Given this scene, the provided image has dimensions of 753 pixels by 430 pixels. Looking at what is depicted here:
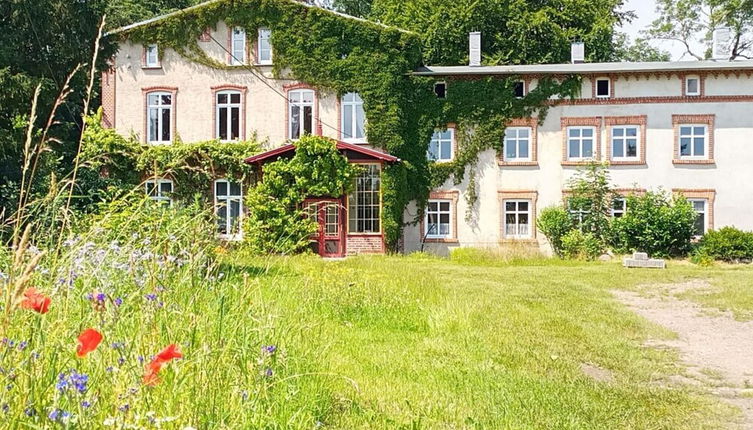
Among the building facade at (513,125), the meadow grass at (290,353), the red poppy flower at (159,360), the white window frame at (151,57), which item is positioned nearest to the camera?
the red poppy flower at (159,360)

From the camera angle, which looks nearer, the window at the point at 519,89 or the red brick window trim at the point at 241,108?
the red brick window trim at the point at 241,108

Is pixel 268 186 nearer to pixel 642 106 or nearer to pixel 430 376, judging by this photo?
pixel 642 106

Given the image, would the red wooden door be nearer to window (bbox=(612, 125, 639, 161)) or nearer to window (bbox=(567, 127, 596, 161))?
window (bbox=(567, 127, 596, 161))

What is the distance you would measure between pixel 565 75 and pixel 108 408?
27.0 meters

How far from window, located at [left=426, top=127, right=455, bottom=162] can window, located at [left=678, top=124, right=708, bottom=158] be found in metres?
9.16

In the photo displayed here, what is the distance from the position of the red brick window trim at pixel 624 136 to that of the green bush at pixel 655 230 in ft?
7.11

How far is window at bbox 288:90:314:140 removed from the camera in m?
27.3

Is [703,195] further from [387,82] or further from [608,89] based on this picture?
[387,82]

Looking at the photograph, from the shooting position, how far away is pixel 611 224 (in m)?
26.0

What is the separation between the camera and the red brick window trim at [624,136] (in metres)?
27.4

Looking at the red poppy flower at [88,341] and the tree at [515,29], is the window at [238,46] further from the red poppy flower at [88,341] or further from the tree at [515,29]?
the red poppy flower at [88,341]

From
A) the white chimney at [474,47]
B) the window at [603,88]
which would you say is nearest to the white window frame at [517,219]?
the window at [603,88]

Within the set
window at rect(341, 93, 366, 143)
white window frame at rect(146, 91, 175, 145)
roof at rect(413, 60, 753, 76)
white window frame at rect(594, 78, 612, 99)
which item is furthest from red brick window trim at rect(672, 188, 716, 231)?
white window frame at rect(146, 91, 175, 145)

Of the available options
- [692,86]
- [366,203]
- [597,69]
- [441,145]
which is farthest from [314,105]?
[692,86]
